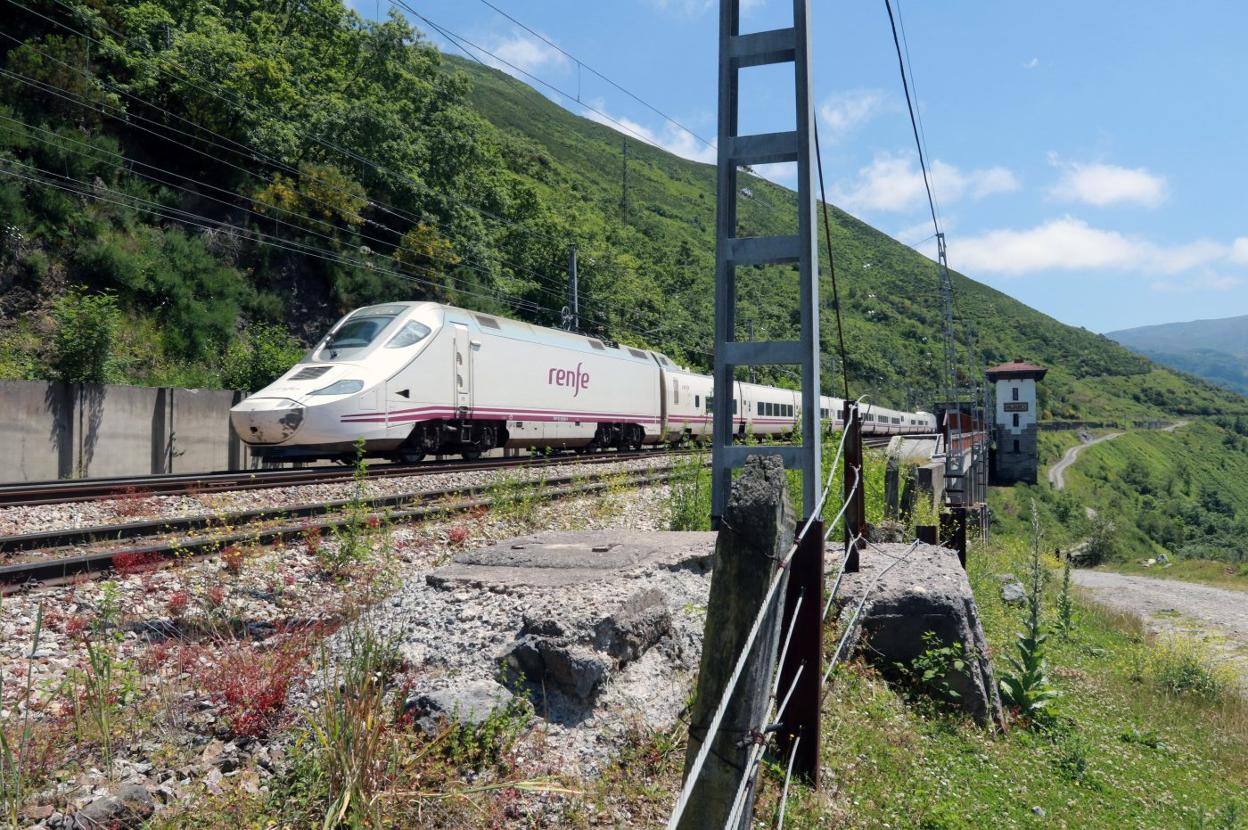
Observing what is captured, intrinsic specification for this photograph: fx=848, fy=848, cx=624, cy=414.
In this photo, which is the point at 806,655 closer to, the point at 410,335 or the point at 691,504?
the point at 691,504

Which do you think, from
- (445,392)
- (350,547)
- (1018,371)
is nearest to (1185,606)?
(445,392)

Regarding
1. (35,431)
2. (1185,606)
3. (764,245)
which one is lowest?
(1185,606)

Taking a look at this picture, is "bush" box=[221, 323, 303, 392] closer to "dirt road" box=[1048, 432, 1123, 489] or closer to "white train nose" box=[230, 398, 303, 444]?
"white train nose" box=[230, 398, 303, 444]

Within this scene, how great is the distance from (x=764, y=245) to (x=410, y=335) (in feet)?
32.3

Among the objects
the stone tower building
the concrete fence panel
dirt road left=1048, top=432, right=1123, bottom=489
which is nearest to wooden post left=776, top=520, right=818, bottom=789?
the concrete fence panel

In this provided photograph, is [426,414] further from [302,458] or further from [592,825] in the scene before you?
[592,825]

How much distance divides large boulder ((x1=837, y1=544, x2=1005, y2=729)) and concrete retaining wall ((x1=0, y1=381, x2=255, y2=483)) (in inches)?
594

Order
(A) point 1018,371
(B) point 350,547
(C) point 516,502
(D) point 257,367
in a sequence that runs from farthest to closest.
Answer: (A) point 1018,371 → (D) point 257,367 → (C) point 516,502 → (B) point 350,547

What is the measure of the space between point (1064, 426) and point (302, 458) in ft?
337

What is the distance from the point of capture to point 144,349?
2280cm

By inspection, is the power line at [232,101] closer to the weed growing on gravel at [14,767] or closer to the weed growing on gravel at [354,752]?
the weed growing on gravel at [14,767]

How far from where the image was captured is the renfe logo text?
19016mm

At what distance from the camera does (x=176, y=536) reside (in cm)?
736

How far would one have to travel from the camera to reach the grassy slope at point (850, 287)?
246 ft
